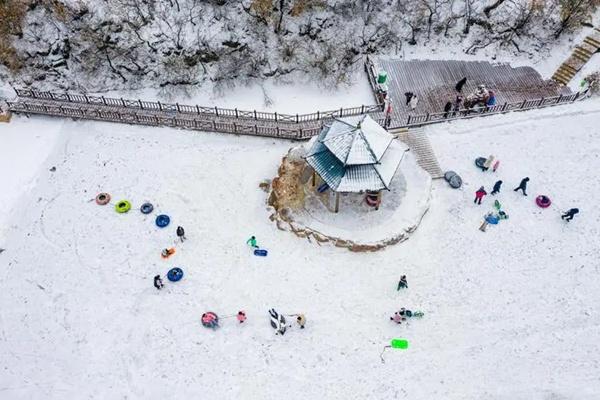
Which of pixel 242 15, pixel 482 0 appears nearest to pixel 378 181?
pixel 242 15

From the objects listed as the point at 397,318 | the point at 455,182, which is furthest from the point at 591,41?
the point at 397,318

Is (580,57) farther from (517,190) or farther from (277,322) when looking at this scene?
(277,322)

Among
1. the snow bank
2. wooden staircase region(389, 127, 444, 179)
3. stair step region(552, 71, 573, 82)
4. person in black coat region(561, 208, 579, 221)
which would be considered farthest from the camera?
stair step region(552, 71, 573, 82)

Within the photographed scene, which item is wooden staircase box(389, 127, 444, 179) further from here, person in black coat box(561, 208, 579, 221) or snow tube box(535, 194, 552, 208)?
person in black coat box(561, 208, 579, 221)

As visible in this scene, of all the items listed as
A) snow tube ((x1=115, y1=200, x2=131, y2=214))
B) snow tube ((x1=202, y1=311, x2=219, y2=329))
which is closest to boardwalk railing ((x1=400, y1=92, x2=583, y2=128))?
snow tube ((x1=202, y1=311, x2=219, y2=329))

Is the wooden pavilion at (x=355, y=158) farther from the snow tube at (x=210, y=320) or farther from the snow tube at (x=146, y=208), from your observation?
the snow tube at (x=146, y=208)

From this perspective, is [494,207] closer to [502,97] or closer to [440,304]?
[440,304]
